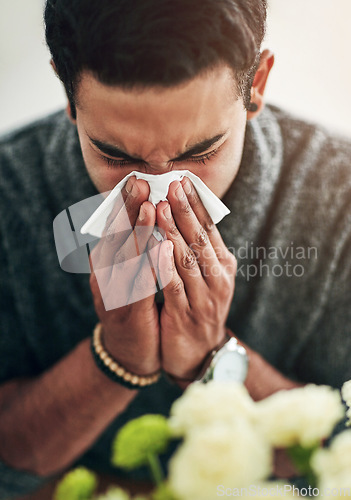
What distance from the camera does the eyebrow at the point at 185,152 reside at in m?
0.50

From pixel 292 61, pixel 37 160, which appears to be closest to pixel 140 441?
pixel 37 160

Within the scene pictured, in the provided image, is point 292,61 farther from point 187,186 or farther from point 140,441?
point 140,441

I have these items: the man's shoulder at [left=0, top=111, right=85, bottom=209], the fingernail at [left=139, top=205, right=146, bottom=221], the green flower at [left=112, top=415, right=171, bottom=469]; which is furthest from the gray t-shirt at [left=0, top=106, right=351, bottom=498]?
the green flower at [left=112, top=415, right=171, bottom=469]

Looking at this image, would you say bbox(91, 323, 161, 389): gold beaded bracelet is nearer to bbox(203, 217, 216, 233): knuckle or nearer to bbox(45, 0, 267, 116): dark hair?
bbox(203, 217, 216, 233): knuckle

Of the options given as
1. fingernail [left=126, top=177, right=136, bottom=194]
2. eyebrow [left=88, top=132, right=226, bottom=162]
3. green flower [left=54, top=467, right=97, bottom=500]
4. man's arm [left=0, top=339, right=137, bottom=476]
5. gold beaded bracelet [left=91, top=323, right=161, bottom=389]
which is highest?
eyebrow [left=88, top=132, right=226, bottom=162]

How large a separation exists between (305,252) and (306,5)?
0.54m

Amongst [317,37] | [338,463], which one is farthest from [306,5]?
[338,463]

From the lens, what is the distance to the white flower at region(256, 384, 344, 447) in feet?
0.71

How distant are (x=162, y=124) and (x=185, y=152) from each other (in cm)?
5

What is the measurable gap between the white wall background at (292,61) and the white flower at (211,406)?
763mm

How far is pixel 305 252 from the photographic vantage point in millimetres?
772

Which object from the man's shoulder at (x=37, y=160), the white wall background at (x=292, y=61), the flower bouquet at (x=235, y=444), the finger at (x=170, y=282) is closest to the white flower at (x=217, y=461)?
the flower bouquet at (x=235, y=444)

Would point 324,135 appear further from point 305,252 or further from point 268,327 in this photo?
point 268,327

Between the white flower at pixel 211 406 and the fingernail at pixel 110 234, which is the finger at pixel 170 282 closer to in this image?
the fingernail at pixel 110 234
